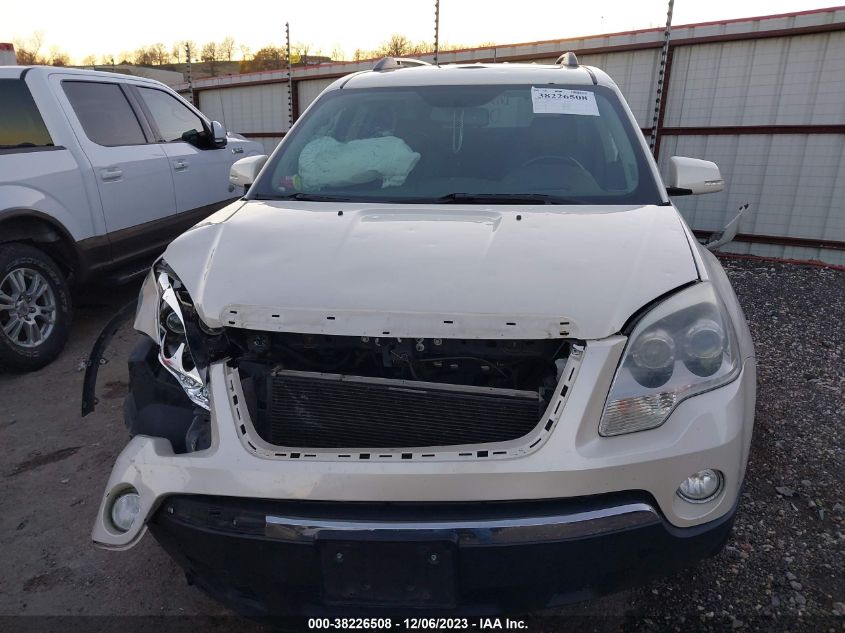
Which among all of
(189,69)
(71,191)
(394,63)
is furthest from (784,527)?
(189,69)

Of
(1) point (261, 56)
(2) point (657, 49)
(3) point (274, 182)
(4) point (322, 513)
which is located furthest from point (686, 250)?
(1) point (261, 56)

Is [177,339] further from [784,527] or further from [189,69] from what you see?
[189,69]

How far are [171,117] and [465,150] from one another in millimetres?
3819

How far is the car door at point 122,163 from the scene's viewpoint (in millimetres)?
4242

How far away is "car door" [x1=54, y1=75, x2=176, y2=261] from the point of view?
13.9 ft

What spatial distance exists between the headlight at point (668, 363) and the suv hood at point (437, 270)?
70mm

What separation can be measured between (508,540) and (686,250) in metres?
1.04

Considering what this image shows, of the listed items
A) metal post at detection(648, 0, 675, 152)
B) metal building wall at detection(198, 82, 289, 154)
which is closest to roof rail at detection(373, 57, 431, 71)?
metal post at detection(648, 0, 675, 152)

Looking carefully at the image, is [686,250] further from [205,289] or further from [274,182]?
[274,182]

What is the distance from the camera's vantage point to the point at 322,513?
56.8 inches

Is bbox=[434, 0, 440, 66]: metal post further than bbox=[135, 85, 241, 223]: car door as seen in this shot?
Yes

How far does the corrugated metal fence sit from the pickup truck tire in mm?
6679

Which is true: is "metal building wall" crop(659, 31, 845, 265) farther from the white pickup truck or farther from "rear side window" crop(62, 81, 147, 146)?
"rear side window" crop(62, 81, 147, 146)

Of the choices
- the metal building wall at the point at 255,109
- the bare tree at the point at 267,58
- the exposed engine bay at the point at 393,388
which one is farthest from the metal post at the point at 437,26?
the bare tree at the point at 267,58
